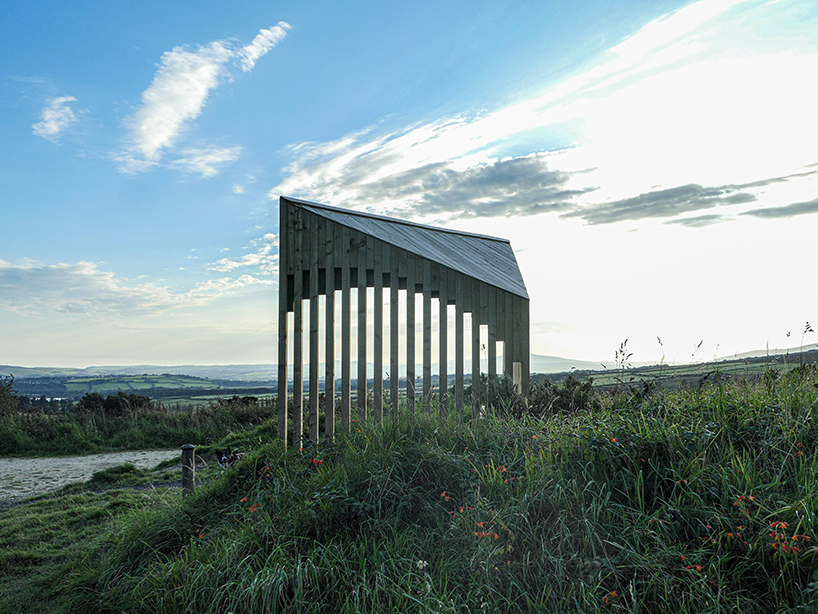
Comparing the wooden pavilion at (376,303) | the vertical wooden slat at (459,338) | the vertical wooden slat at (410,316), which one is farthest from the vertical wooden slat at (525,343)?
the vertical wooden slat at (410,316)

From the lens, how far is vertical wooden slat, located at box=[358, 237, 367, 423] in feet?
22.0

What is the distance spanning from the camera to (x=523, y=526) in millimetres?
3453

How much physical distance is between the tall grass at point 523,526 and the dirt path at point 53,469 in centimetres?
515

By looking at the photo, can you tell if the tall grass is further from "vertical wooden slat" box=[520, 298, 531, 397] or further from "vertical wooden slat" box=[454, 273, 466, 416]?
"vertical wooden slat" box=[520, 298, 531, 397]

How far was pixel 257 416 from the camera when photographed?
1478cm

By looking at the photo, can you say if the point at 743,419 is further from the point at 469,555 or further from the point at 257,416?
the point at 257,416

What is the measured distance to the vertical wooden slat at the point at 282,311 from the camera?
7.23 meters

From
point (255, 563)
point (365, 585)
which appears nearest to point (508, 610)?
point (365, 585)

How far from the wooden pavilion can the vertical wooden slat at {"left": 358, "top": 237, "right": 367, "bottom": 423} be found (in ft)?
0.04

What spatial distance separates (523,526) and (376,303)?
3671mm

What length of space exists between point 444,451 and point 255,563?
172cm

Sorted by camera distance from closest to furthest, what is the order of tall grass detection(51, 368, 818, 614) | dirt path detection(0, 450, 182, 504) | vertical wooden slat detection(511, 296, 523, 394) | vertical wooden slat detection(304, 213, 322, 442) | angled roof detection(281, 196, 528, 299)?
tall grass detection(51, 368, 818, 614) → vertical wooden slat detection(511, 296, 523, 394) → angled roof detection(281, 196, 528, 299) → vertical wooden slat detection(304, 213, 322, 442) → dirt path detection(0, 450, 182, 504)

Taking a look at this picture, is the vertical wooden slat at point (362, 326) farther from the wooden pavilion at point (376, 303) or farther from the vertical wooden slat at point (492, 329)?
the vertical wooden slat at point (492, 329)

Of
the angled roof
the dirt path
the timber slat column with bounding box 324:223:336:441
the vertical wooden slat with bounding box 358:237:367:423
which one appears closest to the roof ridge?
the angled roof
